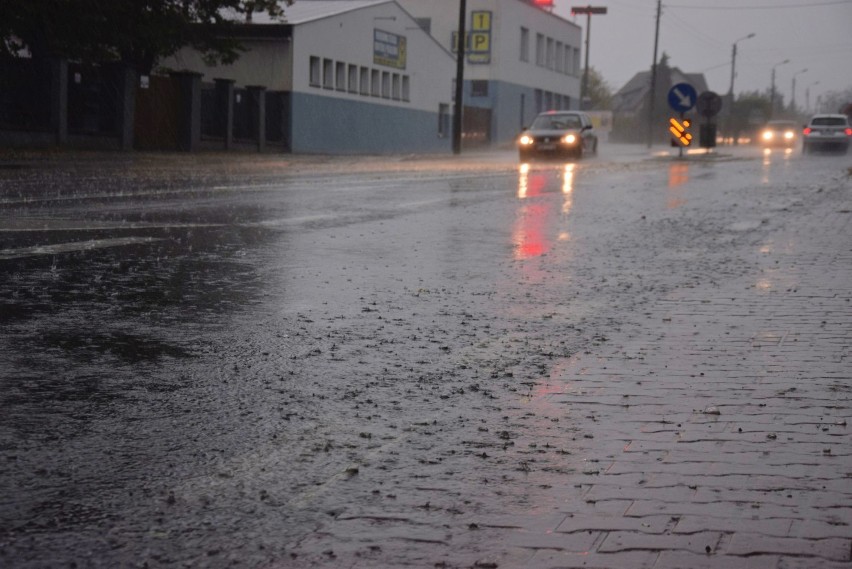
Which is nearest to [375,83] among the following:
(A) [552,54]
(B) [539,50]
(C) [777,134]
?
(C) [777,134]

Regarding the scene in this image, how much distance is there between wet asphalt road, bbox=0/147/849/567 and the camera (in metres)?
3.35

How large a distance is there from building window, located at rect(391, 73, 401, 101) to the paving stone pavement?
166ft

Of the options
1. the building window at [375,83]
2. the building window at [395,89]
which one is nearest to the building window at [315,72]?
the building window at [375,83]

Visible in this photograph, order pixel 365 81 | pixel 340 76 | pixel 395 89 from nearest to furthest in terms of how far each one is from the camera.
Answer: pixel 340 76
pixel 365 81
pixel 395 89

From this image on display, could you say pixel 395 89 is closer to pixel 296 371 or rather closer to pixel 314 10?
pixel 314 10

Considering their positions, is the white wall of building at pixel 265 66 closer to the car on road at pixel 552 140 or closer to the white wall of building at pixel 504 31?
the car on road at pixel 552 140

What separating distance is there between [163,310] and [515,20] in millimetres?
70840

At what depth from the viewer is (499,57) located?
241 feet

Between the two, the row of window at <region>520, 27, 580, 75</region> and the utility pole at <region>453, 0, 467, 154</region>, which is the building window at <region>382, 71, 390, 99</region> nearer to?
the utility pole at <region>453, 0, 467, 154</region>

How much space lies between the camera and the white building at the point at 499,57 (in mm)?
72562

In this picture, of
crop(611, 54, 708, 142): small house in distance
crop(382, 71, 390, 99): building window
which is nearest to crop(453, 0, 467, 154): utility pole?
crop(382, 71, 390, 99): building window

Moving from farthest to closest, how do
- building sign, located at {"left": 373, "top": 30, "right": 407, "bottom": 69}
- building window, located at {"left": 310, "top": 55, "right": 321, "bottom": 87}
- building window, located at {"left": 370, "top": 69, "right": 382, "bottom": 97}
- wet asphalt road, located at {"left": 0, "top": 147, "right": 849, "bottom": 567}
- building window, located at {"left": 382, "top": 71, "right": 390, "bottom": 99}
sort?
building window, located at {"left": 382, "top": 71, "right": 390, "bottom": 99}
building window, located at {"left": 370, "top": 69, "right": 382, "bottom": 97}
building sign, located at {"left": 373, "top": 30, "right": 407, "bottom": 69}
building window, located at {"left": 310, "top": 55, "right": 321, "bottom": 87}
wet asphalt road, located at {"left": 0, "top": 147, "right": 849, "bottom": 567}

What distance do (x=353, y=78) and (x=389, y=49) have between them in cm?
392

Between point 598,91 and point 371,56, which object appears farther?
point 598,91
